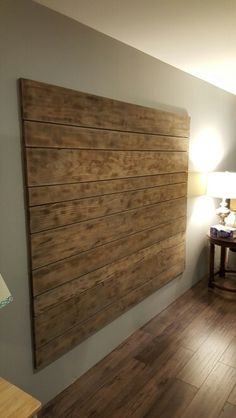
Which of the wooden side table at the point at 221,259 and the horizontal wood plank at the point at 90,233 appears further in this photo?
the wooden side table at the point at 221,259

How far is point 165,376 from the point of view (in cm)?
204

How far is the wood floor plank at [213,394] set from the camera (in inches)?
69.3

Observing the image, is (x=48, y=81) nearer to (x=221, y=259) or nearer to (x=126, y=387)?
(x=126, y=387)

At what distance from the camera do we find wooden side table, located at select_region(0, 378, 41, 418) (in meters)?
1.04

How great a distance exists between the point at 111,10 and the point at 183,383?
7.28ft

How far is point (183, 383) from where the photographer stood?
1981 mm

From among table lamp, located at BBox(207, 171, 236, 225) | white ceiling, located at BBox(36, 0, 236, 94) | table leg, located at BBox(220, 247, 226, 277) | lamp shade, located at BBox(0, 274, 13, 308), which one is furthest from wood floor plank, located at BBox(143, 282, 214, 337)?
white ceiling, located at BBox(36, 0, 236, 94)

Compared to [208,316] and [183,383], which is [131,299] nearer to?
[183,383]

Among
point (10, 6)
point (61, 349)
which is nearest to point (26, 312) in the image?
point (61, 349)

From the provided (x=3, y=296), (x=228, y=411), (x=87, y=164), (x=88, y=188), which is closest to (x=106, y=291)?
(x=88, y=188)

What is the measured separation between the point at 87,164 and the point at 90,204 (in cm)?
25

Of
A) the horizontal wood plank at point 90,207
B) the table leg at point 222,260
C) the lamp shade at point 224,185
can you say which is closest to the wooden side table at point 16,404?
the horizontal wood plank at point 90,207

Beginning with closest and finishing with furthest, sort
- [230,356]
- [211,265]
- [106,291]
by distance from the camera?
[106,291], [230,356], [211,265]

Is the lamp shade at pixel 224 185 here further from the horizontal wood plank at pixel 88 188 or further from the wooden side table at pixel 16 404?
the wooden side table at pixel 16 404
